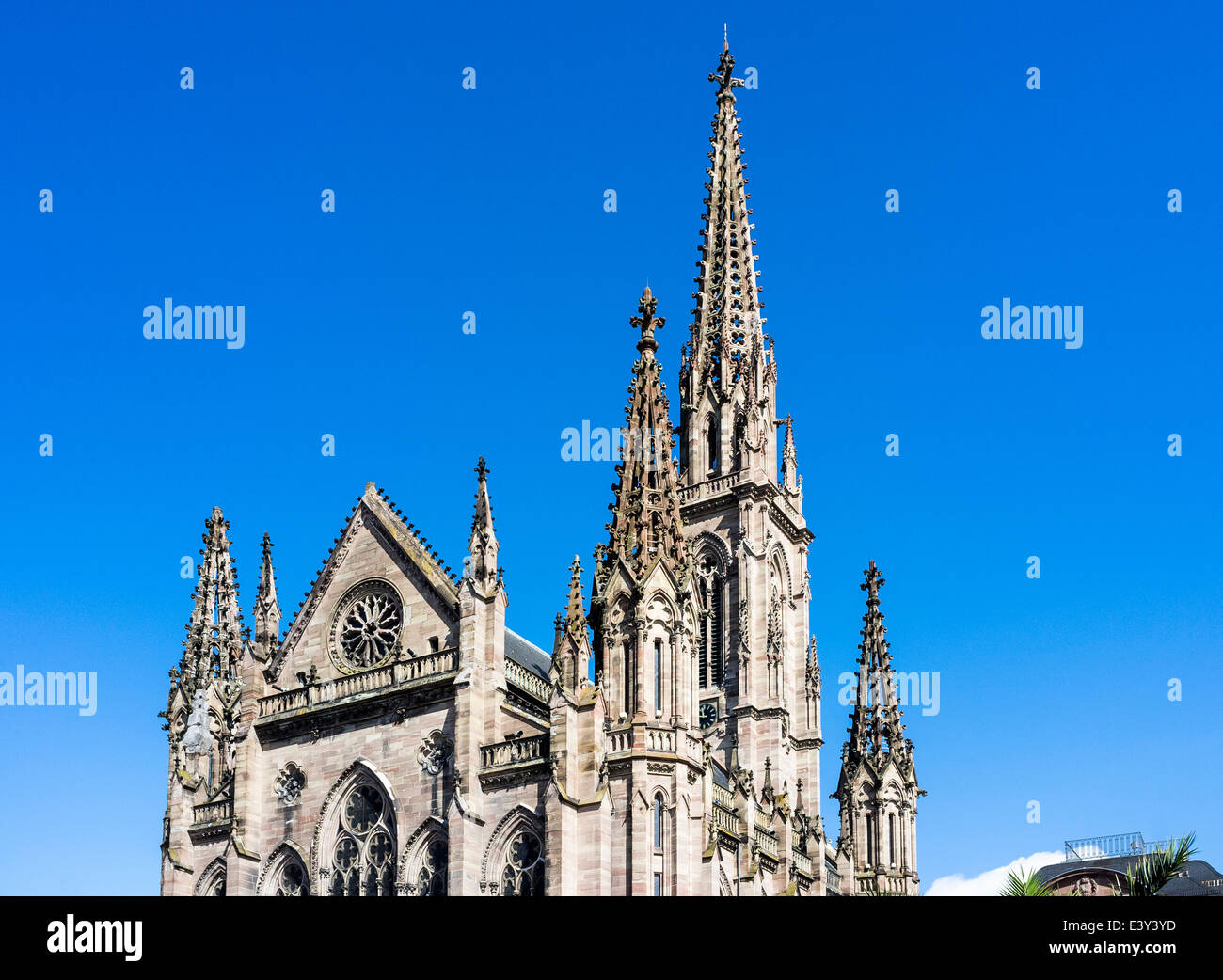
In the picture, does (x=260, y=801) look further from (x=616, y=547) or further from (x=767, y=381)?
(x=767, y=381)

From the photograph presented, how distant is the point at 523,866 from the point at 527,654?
1471 centimetres

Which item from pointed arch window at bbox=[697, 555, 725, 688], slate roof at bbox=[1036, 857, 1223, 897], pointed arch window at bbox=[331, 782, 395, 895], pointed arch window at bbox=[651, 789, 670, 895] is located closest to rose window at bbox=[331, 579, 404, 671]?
pointed arch window at bbox=[331, 782, 395, 895]

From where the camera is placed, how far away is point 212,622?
73812 millimetres

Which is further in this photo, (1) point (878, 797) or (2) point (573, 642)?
(1) point (878, 797)

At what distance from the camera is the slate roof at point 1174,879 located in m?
92.2

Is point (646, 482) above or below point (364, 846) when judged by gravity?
above

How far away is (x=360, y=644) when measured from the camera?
2280 inches

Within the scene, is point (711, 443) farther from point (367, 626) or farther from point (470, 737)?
point (470, 737)

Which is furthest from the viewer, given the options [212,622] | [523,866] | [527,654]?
[212,622]

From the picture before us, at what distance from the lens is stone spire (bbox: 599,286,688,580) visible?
2253 inches

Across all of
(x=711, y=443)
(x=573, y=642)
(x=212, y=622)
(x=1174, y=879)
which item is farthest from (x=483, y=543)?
(x=1174, y=879)

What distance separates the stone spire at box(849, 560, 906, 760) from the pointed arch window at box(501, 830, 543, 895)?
29.9 m
